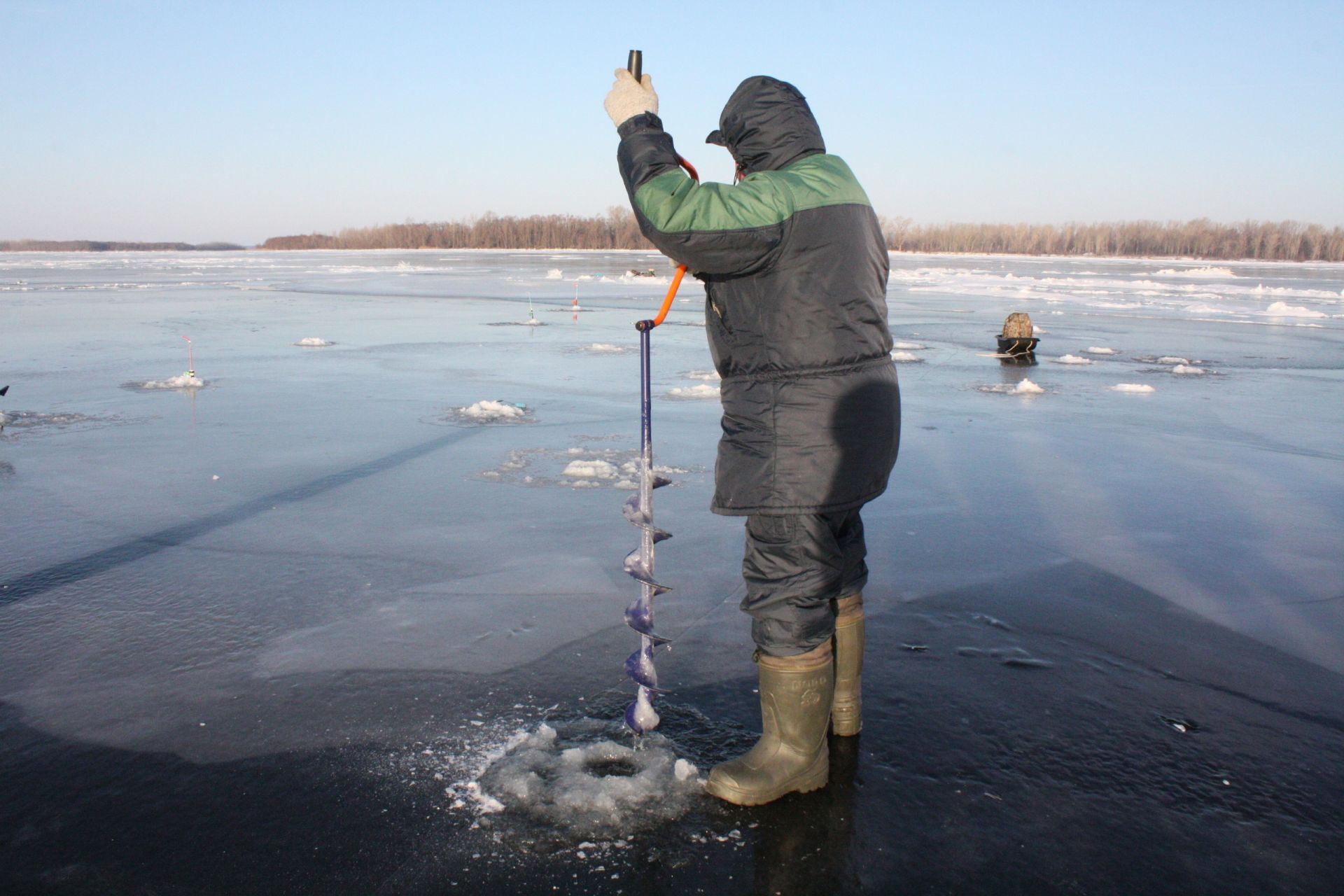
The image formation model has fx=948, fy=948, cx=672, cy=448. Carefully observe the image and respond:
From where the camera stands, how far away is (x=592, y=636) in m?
3.77

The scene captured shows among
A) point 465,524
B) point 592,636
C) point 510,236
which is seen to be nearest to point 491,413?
point 465,524

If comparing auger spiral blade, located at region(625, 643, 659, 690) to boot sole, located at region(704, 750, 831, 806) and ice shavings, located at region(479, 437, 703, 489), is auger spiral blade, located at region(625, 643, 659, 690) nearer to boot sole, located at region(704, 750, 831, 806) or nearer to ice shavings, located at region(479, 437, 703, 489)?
boot sole, located at region(704, 750, 831, 806)

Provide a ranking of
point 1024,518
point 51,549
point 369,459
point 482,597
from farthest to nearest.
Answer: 1. point 369,459
2. point 1024,518
3. point 51,549
4. point 482,597

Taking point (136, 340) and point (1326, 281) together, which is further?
point (1326, 281)

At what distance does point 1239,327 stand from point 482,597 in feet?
62.6

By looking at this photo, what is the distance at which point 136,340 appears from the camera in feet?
44.9

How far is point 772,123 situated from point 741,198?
331 millimetres

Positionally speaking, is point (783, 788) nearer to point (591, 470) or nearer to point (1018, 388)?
point (591, 470)

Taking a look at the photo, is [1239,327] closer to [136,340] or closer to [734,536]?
[734,536]

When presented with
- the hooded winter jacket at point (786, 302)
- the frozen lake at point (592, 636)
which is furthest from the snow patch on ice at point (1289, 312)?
the hooded winter jacket at point (786, 302)

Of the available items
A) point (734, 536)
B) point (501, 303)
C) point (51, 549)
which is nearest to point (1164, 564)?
point (734, 536)

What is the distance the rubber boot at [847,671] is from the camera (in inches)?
119

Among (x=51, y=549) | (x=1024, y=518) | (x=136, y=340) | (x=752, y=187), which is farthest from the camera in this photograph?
(x=136, y=340)

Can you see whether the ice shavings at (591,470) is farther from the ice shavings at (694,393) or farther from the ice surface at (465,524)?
the ice shavings at (694,393)
